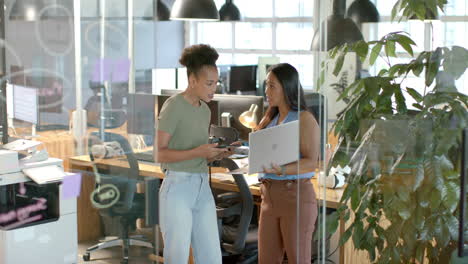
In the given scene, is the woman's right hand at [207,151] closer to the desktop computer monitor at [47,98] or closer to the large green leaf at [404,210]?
the large green leaf at [404,210]

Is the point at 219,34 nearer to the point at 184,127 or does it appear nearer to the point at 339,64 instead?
the point at 184,127

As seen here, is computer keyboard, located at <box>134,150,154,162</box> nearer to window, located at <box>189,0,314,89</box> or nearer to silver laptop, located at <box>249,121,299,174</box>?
silver laptop, located at <box>249,121,299,174</box>

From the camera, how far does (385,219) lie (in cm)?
269

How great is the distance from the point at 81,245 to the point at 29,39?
1.12 m

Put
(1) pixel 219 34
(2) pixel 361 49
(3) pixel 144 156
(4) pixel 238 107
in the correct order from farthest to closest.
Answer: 1. (1) pixel 219 34
2. (4) pixel 238 107
3. (3) pixel 144 156
4. (2) pixel 361 49

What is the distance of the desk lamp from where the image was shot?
4.78 meters

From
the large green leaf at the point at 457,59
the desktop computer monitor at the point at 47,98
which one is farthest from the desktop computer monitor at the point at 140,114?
the large green leaf at the point at 457,59

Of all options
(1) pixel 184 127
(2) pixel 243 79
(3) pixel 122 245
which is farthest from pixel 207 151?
(2) pixel 243 79

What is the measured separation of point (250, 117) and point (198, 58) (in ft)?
5.48

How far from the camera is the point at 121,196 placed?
4.08 meters

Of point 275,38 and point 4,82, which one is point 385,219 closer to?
point 4,82

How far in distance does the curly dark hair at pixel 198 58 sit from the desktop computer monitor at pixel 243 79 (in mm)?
5402

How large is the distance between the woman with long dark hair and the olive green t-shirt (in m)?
0.29

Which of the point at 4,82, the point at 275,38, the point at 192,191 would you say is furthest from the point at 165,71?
the point at 192,191
